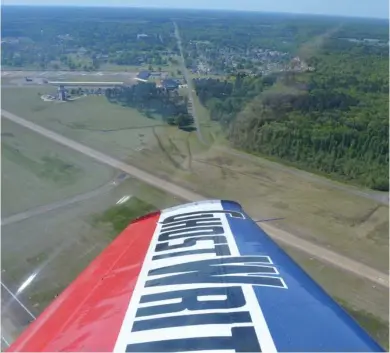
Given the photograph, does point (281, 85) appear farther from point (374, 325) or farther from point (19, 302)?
point (19, 302)

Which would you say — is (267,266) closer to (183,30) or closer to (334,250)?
(334,250)

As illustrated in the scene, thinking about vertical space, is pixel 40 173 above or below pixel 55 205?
above

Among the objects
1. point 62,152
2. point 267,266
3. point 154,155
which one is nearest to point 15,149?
point 62,152

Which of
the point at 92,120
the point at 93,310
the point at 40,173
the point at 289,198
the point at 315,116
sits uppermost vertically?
the point at 93,310

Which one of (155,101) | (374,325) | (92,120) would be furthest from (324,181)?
(92,120)

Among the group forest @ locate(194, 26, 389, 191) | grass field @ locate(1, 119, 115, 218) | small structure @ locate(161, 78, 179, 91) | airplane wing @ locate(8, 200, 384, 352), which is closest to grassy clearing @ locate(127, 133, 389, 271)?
forest @ locate(194, 26, 389, 191)

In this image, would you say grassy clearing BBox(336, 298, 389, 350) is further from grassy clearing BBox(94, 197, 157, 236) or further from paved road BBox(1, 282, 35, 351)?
paved road BBox(1, 282, 35, 351)
